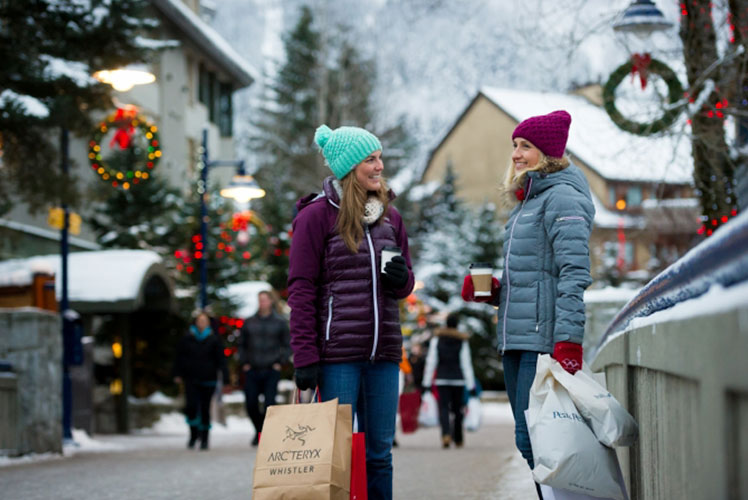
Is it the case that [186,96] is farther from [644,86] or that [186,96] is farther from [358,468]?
[358,468]

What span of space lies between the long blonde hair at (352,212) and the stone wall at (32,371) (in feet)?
30.8

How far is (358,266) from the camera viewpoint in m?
5.66

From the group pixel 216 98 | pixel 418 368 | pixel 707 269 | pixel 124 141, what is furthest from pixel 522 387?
pixel 216 98

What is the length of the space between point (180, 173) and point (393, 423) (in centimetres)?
3311

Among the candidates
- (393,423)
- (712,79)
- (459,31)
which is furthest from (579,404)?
(459,31)

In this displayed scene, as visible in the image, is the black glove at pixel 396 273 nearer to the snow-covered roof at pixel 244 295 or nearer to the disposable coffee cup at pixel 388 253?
the disposable coffee cup at pixel 388 253

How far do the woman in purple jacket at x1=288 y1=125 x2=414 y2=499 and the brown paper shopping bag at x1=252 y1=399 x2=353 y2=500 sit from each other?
35 cm

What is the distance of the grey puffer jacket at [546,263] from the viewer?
536cm

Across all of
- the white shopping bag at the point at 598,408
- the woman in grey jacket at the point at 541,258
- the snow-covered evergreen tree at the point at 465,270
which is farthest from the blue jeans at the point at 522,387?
the snow-covered evergreen tree at the point at 465,270

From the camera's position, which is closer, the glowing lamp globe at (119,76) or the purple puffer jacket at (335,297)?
the purple puffer jacket at (335,297)

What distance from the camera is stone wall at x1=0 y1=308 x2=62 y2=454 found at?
14164 mm

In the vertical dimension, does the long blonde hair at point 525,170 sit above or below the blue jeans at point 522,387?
above

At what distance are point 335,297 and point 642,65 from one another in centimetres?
754

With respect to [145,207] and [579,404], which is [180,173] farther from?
[579,404]
